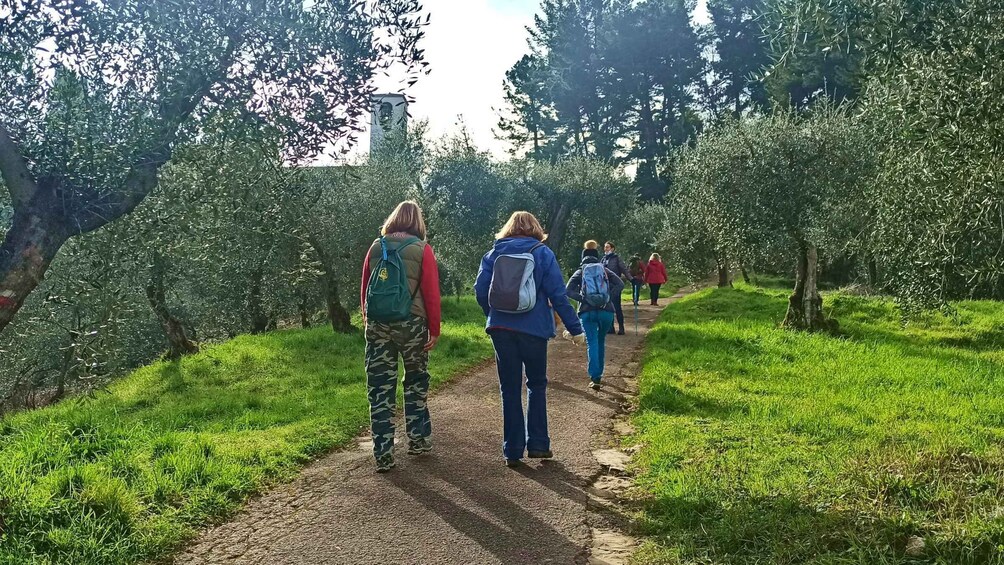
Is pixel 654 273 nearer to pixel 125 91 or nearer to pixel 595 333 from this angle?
pixel 595 333

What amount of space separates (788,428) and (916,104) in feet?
10.9

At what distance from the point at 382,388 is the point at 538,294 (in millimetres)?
1651

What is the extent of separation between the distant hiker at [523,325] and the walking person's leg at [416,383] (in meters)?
0.63

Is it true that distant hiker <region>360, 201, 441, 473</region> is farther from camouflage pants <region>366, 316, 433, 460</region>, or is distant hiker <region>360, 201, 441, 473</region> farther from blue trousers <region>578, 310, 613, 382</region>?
blue trousers <region>578, 310, 613, 382</region>

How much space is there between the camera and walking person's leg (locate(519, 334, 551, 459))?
19.4 feet

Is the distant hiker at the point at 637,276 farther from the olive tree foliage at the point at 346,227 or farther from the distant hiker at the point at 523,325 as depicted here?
the distant hiker at the point at 523,325

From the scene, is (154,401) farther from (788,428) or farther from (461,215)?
(461,215)

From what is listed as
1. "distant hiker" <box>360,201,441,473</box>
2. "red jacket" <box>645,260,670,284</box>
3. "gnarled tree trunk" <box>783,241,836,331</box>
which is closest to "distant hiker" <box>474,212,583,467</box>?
"distant hiker" <box>360,201,441,473</box>

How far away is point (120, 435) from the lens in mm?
7059

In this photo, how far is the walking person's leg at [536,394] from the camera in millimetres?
5914

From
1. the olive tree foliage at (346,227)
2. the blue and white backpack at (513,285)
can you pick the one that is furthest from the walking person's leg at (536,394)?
the olive tree foliage at (346,227)

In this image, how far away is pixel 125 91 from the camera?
565cm

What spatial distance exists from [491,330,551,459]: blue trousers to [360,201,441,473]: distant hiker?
0.68m

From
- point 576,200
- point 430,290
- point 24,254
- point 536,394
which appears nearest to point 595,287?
point 536,394
